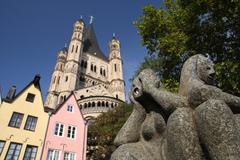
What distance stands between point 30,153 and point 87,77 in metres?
54.1

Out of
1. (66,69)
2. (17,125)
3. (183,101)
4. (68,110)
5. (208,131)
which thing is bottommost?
(208,131)

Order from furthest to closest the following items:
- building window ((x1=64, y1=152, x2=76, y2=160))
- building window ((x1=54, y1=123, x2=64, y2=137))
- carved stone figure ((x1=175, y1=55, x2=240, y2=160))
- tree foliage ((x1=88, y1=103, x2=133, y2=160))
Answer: tree foliage ((x1=88, y1=103, x2=133, y2=160)) → building window ((x1=54, y1=123, x2=64, y2=137)) → building window ((x1=64, y1=152, x2=76, y2=160)) → carved stone figure ((x1=175, y1=55, x2=240, y2=160))

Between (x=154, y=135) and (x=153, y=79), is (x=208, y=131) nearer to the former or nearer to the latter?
(x=154, y=135)

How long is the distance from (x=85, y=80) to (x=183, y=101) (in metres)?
68.1

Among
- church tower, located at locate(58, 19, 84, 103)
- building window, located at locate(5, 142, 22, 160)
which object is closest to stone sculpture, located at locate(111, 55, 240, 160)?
building window, located at locate(5, 142, 22, 160)

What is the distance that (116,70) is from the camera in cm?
6862

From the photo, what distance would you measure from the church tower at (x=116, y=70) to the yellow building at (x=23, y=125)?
4206cm

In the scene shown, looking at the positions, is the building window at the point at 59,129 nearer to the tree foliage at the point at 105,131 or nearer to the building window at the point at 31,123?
the building window at the point at 31,123

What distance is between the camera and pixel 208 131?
7.66ft

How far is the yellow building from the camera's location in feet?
53.9

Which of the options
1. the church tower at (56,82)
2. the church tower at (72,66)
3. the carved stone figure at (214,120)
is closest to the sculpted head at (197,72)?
the carved stone figure at (214,120)

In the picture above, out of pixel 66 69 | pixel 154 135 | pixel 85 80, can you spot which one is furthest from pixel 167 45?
pixel 85 80

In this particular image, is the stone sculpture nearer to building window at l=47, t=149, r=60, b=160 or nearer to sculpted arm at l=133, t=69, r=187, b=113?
sculpted arm at l=133, t=69, r=187, b=113

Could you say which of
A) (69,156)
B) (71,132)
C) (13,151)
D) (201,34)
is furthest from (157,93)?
(71,132)
